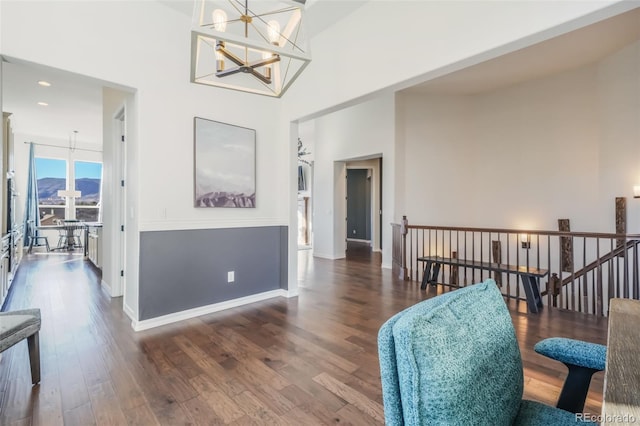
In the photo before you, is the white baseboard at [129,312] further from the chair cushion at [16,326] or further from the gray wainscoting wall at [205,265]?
the chair cushion at [16,326]

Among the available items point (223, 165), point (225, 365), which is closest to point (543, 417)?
point (225, 365)

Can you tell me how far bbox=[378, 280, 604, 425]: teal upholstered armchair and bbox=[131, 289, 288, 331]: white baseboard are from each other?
2.98 m

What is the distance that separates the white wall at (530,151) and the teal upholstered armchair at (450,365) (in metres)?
5.27

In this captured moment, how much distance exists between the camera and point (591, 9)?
1764mm

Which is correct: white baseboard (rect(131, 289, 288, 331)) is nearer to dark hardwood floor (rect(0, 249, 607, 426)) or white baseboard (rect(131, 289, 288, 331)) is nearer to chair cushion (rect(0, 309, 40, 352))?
dark hardwood floor (rect(0, 249, 607, 426))

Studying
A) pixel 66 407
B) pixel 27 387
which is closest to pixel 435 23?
pixel 66 407

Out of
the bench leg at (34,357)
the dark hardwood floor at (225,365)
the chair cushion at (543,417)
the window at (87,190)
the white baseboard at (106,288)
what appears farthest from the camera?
the window at (87,190)

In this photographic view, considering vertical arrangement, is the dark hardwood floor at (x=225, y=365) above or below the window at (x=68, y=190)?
below

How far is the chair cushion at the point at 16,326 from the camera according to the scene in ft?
6.02

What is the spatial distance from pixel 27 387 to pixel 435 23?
12.9 ft

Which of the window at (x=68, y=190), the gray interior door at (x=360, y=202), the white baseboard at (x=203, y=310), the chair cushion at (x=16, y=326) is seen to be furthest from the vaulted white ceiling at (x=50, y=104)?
the gray interior door at (x=360, y=202)

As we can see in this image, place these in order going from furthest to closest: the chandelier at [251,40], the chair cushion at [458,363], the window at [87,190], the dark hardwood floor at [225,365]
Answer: the window at [87,190] → the dark hardwood floor at [225,365] → the chandelier at [251,40] → the chair cushion at [458,363]

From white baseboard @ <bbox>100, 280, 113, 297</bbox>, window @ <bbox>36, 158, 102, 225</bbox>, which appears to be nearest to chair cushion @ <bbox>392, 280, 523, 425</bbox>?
white baseboard @ <bbox>100, 280, 113, 297</bbox>

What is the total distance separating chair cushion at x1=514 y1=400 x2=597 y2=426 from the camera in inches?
37.7
